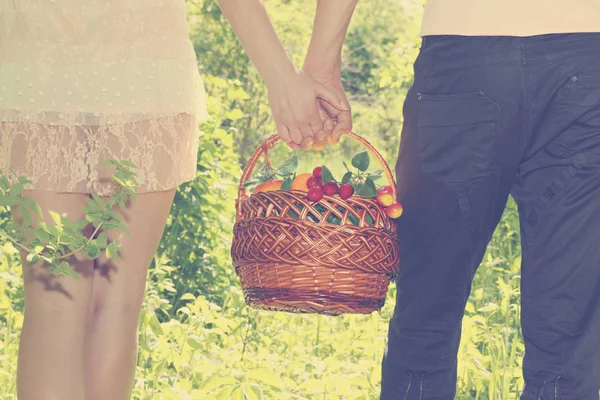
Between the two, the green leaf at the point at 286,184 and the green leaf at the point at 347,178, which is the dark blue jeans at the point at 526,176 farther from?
the green leaf at the point at 286,184

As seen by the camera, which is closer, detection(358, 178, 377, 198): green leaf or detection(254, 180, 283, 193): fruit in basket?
detection(358, 178, 377, 198): green leaf

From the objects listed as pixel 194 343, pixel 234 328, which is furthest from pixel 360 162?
pixel 234 328

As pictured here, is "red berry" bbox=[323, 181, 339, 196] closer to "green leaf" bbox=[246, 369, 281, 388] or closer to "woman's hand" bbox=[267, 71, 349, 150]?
"woman's hand" bbox=[267, 71, 349, 150]

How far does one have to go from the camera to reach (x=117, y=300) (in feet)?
8.38

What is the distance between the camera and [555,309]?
2391 millimetres

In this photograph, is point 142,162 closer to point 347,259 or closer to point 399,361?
point 347,259

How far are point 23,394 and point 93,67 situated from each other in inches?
29.1

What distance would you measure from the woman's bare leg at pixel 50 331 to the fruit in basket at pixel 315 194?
21.8 inches

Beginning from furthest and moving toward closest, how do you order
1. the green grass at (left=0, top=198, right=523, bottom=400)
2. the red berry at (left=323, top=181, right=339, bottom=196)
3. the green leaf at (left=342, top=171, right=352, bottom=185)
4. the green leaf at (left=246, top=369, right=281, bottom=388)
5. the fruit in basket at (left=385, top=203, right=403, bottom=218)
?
the green grass at (left=0, top=198, right=523, bottom=400)
the green leaf at (left=246, top=369, right=281, bottom=388)
the green leaf at (left=342, top=171, right=352, bottom=185)
the red berry at (left=323, top=181, right=339, bottom=196)
the fruit in basket at (left=385, top=203, right=403, bottom=218)

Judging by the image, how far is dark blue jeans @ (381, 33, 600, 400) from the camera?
7.66ft

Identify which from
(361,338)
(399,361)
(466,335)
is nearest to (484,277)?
(361,338)

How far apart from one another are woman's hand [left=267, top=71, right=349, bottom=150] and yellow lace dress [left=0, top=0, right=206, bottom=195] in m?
0.39

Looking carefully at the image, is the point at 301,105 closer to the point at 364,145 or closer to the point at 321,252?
the point at 364,145

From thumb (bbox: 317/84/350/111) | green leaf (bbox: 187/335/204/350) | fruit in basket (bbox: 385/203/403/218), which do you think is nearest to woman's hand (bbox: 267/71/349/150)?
thumb (bbox: 317/84/350/111)
